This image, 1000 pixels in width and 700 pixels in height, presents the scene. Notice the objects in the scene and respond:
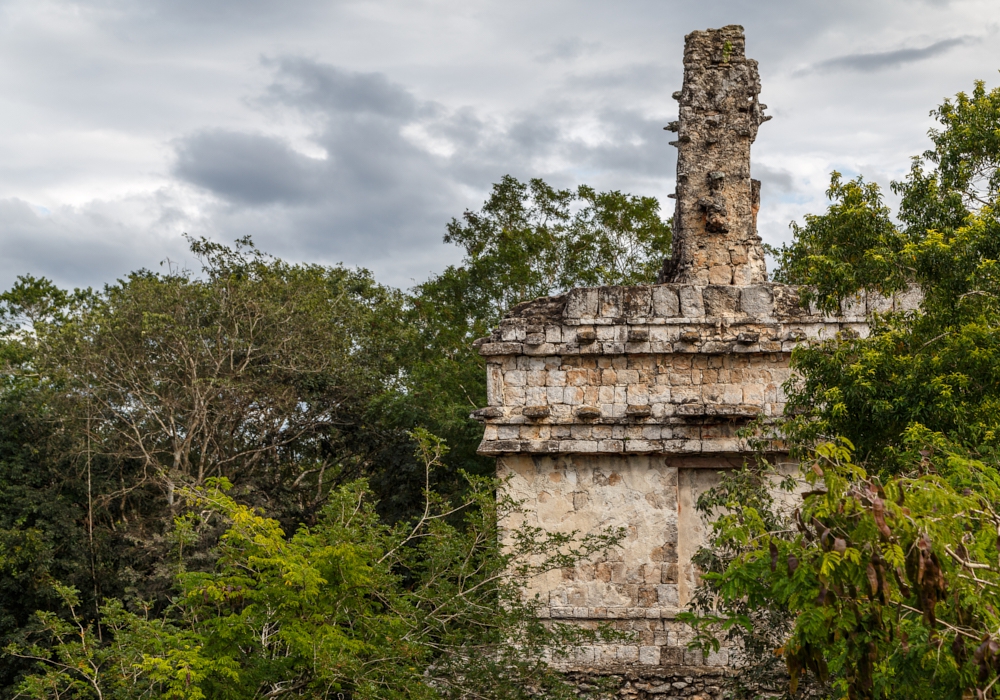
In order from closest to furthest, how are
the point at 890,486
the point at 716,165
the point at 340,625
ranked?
the point at 890,486 → the point at 340,625 → the point at 716,165

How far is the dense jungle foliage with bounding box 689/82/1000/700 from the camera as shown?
4070 mm

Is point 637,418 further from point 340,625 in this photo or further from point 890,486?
point 890,486

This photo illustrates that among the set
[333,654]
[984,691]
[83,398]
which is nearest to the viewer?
[984,691]

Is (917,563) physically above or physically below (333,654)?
above

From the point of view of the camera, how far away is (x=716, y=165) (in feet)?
32.1

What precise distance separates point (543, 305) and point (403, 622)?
3329 mm

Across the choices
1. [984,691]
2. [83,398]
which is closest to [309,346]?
[83,398]

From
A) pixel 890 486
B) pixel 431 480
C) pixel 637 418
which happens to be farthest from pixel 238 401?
pixel 890 486

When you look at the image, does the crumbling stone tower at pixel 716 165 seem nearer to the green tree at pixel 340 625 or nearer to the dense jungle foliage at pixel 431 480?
the dense jungle foliage at pixel 431 480

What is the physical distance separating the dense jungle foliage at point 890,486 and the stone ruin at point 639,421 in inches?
16.1

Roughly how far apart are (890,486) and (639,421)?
4633 mm

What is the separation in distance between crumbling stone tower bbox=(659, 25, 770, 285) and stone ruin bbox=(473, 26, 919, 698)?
42cm

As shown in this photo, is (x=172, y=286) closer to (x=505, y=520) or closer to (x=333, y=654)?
(x=505, y=520)

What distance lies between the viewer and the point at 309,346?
615 inches
